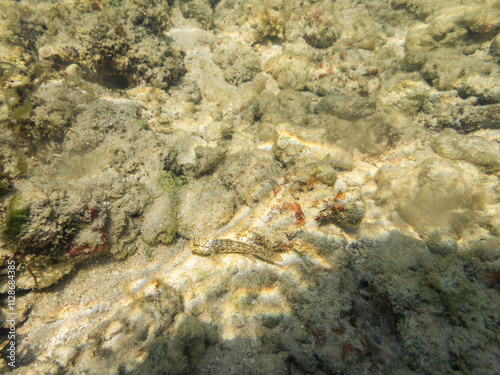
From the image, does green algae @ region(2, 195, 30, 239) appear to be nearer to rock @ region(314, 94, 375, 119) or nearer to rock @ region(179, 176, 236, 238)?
rock @ region(179, 176, 236, 238)

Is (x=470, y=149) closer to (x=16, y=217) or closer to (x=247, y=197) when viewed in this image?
(x=247, y=197)

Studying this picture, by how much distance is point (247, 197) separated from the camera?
2.89 metres

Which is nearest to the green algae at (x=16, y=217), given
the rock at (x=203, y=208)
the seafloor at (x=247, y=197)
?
the seafloor at (x=247, y=197)

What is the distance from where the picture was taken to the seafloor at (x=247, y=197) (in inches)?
74.8

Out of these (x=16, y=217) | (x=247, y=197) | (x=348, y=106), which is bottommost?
(x=247, y=197)

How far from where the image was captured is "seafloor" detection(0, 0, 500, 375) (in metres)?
1.90

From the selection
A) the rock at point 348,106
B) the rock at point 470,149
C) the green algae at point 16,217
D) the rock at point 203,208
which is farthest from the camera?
the rock at point 348,106

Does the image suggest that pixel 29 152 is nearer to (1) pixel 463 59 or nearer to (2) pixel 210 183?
(2) pixel 210 183

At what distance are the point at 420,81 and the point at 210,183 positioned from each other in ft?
16.4

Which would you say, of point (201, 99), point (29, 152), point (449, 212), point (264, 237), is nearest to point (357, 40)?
point (201, 99)

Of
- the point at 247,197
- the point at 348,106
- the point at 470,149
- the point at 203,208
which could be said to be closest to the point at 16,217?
the point at 203,208

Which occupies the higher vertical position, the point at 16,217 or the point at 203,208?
the point at 16,217

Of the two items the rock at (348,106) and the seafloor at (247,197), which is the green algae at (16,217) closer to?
the seafloor at (247,197)

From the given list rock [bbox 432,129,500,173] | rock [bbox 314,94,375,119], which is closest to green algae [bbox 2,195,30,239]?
rock [bbox 314,94,375,119]
